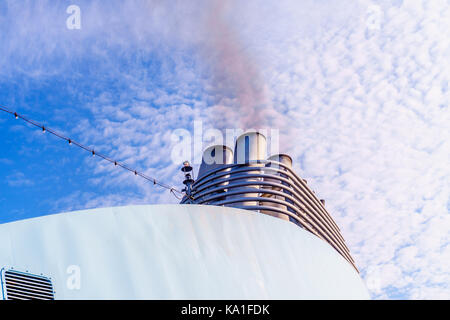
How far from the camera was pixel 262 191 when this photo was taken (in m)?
38.3

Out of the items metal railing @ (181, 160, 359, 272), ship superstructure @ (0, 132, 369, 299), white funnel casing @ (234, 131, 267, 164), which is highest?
white funnel casing @ (234, 131, 267, 164)

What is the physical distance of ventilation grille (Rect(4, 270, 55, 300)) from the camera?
268 inches

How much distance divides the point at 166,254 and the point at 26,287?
2.29 metres

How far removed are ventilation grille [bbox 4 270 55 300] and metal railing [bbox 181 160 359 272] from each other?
2913 cm

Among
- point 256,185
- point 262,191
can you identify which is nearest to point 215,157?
point 256,185

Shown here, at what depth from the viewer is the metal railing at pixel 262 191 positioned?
38344 millimetres

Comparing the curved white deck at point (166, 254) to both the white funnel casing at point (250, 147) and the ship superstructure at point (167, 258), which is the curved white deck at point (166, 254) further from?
the white funnel casing at point (250, 147)

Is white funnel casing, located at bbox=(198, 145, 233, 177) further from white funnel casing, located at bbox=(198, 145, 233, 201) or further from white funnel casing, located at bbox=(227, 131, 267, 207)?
white funnel casing, located at bbox=(227, 131, 267, 207)

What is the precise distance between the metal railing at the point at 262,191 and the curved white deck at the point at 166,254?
88.5 feet

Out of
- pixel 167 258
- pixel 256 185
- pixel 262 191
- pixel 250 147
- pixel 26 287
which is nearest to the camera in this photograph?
pixel 26 287

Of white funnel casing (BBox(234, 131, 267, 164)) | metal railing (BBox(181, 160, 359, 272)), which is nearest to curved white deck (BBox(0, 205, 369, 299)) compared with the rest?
metal railing (BBox(181, 160, 359, 272))

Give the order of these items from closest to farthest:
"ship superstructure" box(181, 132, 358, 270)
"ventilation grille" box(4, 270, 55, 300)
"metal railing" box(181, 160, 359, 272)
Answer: "ventilation grille" box(4, 270, 55, 300), "metal railing" box(181, 160, 359, 272), "ship superstructure" box(181, 132, 358, 270)

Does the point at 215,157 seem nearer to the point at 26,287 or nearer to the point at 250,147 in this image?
the point at 250,147
